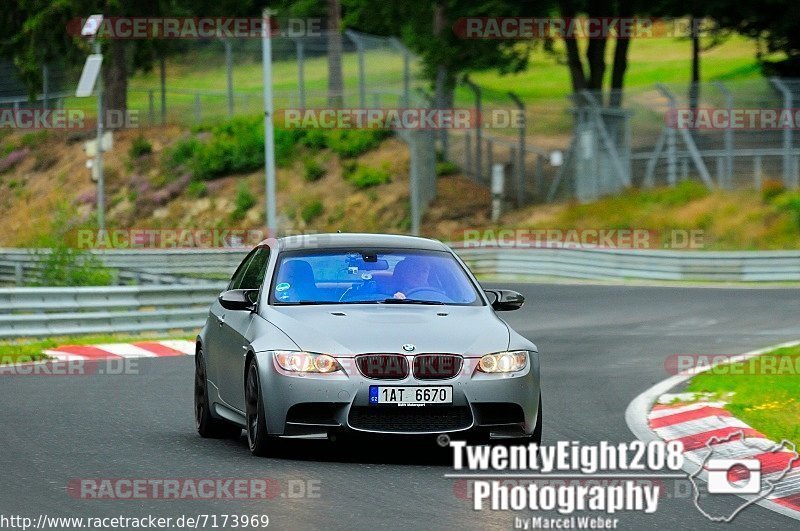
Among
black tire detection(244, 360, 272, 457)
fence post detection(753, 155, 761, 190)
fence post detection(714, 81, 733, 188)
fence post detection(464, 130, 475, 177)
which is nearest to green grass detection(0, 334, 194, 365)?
black tire detection(244, 360, 272, 457)

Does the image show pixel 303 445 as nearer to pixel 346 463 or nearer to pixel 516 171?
pixel 346 463

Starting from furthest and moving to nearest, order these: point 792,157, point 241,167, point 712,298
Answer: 1. point 241,167
2. point 792,157
3. point 712,298

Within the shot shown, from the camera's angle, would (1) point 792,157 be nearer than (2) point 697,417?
No

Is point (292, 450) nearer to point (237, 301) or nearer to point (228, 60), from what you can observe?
point (237, 301)

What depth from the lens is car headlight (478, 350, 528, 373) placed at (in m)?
10.4

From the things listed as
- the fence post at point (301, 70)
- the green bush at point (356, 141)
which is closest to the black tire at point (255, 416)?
the fence post at point (301, 70)

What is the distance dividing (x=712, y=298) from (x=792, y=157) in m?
11.4

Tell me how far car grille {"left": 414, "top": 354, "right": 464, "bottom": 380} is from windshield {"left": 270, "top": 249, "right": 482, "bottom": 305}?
104 centimetres

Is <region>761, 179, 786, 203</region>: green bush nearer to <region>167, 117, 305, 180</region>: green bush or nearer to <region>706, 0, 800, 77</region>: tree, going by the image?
<region>706, 0, 800, 77</region>: tree

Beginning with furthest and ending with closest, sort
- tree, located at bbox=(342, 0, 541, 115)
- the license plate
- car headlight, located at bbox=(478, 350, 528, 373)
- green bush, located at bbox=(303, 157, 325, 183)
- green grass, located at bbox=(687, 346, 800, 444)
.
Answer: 1. green bush, located at bbox=(303, 157, 325, 183)
2. tree, located at bbox=(342, 0, 541, 115)
3. green grass, located at bbox=(687, 346, 800, 444)
4. car headlight, located at bbox=(478, 350, 528, 373)
5. the license plate

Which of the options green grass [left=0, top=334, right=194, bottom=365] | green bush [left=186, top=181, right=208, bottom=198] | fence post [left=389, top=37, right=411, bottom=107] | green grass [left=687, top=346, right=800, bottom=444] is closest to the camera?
green grass [left=687, top=346, right=800, bottom=444]

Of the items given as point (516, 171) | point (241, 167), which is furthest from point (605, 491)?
point (241, 167)

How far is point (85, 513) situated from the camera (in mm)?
8469

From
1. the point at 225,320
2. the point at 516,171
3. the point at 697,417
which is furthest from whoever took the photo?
the point at 516,171
